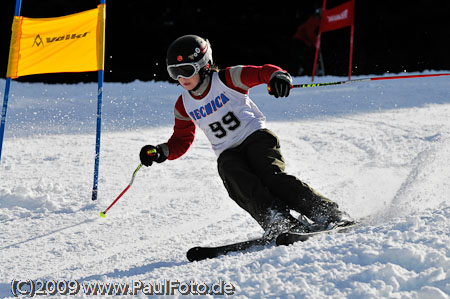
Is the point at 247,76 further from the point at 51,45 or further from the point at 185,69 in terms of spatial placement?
the point at 51,45

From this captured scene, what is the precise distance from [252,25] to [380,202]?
11103mm

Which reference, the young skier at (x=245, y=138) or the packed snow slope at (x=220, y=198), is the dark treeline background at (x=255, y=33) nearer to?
the packed snow slope at (x=220, y=198)

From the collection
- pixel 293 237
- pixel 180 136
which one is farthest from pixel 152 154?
pixel 293 237

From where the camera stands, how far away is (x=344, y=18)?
9.90 m

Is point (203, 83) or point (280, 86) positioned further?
point (203, 83)

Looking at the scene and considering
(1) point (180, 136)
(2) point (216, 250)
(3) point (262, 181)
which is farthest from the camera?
(1) point (180, 136)

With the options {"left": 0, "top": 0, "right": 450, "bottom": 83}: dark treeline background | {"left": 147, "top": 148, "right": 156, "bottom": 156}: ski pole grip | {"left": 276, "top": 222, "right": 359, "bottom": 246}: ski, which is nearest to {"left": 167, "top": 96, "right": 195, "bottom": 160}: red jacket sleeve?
{"left": 147, "top": 148, "right": 156, "bottom": 156}: ski pole grip

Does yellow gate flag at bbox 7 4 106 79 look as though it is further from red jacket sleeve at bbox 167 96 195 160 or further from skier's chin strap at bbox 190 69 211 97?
skier's chin strap at bbox 190 69 211 97

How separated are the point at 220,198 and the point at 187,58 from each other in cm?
150

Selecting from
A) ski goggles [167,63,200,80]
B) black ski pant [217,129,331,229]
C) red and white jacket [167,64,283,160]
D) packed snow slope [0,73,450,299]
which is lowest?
packed snow slope [0,73,450,299]

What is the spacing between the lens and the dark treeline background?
1407 cm

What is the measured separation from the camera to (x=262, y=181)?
3.22 m

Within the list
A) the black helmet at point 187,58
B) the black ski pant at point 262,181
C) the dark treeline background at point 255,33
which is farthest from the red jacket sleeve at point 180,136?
the dark treeline background at point 255,33

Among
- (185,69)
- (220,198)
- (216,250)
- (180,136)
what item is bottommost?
(220,198)
